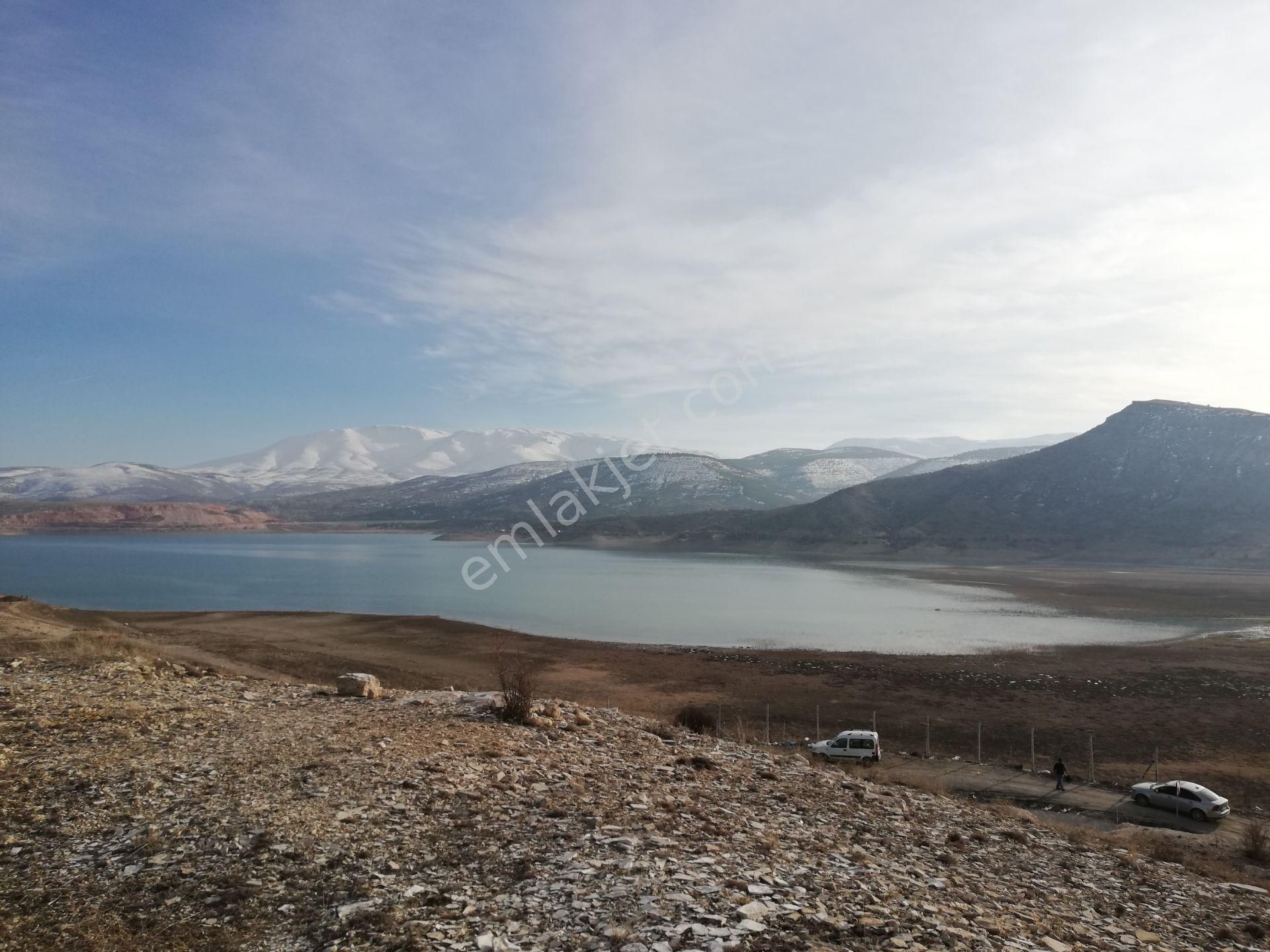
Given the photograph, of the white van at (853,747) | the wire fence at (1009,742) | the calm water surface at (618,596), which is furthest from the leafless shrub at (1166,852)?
the calm water surface at (618,596)

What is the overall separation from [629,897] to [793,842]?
2.61m

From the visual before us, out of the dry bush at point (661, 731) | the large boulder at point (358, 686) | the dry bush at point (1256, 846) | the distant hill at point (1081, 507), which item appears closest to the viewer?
the dry bush at point (1256, 846)

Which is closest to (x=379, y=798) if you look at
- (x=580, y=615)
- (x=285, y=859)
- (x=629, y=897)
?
(x=285, y=859)

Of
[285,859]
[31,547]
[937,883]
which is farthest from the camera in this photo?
[31,547]

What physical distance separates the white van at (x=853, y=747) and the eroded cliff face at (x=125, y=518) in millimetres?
196064

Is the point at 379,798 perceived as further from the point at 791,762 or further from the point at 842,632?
the point at 842,632

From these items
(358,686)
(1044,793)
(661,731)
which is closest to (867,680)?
(1044,793)

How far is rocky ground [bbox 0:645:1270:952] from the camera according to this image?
530 centimetres

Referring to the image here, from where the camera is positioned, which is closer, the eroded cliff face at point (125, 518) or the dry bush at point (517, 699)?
the dry bush at point (517, 699)

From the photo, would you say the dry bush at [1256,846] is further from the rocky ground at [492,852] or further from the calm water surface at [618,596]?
the calm water surface at [618,596]

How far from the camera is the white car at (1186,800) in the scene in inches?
522

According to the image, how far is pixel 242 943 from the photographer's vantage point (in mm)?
4996

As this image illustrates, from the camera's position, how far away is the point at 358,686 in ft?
43.5

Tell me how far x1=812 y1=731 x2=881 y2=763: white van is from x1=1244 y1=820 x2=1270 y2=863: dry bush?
6.63 meters
